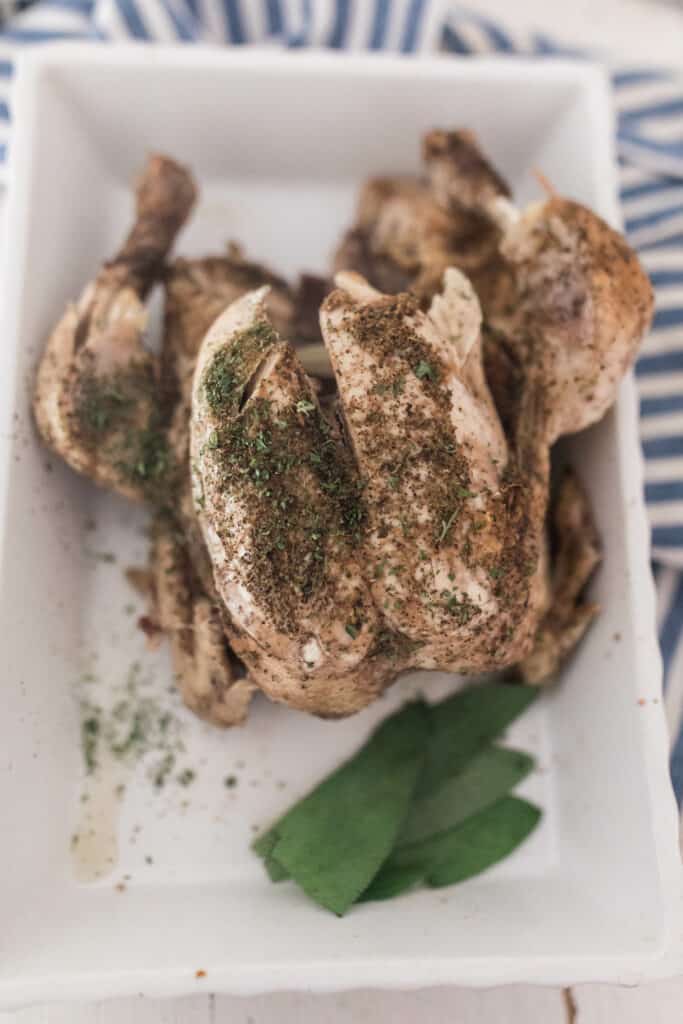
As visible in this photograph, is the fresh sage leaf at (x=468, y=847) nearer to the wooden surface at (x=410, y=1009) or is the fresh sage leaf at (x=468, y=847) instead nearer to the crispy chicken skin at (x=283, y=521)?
the wooden surface at (x=410, y=1009)

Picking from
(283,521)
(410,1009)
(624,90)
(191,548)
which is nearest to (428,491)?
(283,521)

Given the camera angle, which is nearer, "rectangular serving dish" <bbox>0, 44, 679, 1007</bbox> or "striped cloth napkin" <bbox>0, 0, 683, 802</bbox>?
"rectangular serving dish" <bbox>0, 44, 679, 1007</bbox>

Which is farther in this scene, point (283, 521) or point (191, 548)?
point (191, 548)

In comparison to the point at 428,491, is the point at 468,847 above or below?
below

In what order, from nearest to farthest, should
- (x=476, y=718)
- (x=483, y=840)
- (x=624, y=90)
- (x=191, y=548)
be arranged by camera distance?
(x=191, y=548)
(x=483, y=840)
(x=476, y=718)
(x=624, y=90)

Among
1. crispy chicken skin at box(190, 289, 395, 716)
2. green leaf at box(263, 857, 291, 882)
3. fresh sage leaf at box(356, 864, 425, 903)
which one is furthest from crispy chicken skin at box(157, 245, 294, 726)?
fresh sage leaf at box(356, 864, 425, 903)

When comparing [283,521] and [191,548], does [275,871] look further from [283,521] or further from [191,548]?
[283,521]

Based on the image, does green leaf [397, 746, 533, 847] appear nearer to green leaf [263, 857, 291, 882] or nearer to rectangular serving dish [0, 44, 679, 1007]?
rectangular serving dish [0, 44, 679, 1007]
